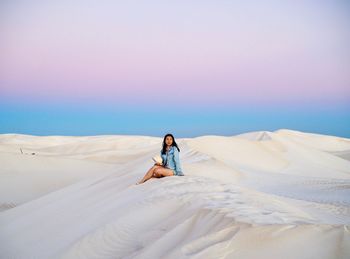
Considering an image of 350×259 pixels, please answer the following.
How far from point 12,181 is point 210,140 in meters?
8.56

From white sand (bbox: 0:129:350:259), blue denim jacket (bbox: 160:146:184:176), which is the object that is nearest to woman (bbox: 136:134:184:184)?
blue denim jacket (bbox: 160:146:184:176)

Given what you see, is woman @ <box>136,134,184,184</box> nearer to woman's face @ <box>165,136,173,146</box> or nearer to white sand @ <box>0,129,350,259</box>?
woman's face @ <box>165,136,173,146</box>

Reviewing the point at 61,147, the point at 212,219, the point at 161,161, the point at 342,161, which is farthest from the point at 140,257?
the point at 61,147

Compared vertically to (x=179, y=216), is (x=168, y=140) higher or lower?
higher

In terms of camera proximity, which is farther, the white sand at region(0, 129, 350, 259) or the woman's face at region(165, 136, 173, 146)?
the woman's face at region(165, 136, 173, 146)

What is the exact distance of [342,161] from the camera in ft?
64.6

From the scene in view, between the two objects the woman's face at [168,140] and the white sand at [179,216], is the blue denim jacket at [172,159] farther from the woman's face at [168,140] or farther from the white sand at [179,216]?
the white sand at [179,216]

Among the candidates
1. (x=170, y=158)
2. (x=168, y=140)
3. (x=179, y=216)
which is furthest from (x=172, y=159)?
(x=179, y=216)

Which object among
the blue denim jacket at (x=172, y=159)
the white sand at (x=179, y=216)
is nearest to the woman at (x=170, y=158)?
the blue denim jacket at (x=172, y=159)

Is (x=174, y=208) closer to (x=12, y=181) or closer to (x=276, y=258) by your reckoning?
(x=276, y=258)

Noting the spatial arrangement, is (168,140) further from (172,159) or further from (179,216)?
(179,216)

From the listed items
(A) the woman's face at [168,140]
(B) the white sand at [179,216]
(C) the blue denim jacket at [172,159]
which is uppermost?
(A) the woman's face at [168,140]

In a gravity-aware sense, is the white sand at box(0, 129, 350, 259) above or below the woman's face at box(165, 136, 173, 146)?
below

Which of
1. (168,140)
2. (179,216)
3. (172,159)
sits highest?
(168,140)
